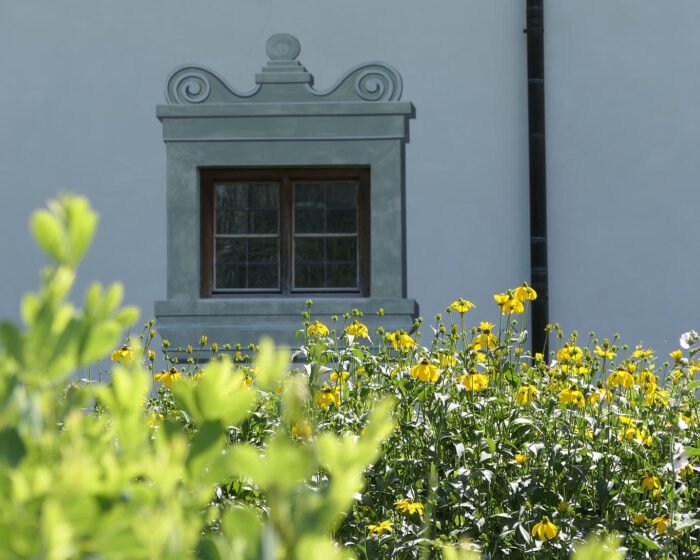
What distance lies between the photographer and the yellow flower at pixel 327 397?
2769mm

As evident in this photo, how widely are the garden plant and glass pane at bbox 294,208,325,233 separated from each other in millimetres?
1638

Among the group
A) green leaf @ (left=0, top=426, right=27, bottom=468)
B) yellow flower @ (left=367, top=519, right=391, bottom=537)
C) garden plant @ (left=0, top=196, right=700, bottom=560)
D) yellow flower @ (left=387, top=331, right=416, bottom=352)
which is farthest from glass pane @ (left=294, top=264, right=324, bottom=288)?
green leaf @ (left=0, top=426, right=27, bottom=468)

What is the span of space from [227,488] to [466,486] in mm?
646

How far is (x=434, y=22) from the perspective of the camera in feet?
17.0

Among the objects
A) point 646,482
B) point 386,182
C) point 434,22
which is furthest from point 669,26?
point 646,482

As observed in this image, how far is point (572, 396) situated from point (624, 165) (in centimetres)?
246

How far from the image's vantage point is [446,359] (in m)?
2.99

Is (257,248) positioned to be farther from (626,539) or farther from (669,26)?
(626,539)

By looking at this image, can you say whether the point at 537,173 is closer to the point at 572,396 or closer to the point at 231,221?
the point at 231,221

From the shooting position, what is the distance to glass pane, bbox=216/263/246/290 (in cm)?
525

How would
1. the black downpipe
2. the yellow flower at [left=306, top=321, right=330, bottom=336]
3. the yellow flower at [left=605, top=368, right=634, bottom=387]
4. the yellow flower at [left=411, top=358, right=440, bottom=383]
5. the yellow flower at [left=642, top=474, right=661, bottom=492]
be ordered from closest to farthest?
1. the yellow flower at [left=642, top=474, right=661, bottom=492]
2. the yellow flower at [left=411, top=358, right=440, bottom=383]
3. the yellow flower at [left=605, top=368, right=634, bottom=387]
4. the yellow flower at [left=306, top=321, right=330, bottom=336]
5. the black downpipe

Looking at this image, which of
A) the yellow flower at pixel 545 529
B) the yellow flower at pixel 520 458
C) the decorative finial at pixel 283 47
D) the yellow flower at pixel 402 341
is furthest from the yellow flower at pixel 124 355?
the decorative finial at pixel 283 47

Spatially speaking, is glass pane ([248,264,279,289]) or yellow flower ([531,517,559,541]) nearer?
yellow flower ([531,517,559,541])

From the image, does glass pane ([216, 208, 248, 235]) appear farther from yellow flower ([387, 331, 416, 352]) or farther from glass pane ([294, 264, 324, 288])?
yellow flower ([387, 331, 416, 352])
